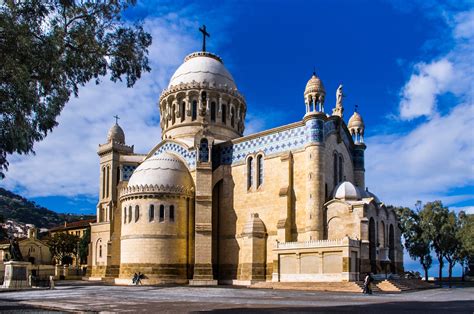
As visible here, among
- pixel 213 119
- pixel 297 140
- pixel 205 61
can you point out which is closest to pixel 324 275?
pixel 297 140

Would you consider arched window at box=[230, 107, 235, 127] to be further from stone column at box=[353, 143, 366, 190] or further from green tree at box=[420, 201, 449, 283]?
green tree at box=[420, 201, 449, 283]

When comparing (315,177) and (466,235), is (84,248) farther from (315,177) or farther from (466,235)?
(466,235)

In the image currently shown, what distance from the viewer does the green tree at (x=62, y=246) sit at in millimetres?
75000

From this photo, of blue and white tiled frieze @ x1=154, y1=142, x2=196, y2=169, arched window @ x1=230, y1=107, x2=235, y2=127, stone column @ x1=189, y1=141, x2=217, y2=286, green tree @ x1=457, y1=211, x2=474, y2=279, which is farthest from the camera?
arched window @ x1=230, y1=107, x2=235, y2=127

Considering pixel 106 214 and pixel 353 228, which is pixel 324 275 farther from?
pixel 106 214

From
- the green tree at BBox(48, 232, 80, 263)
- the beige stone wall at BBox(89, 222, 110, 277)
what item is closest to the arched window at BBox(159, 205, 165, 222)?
the beige stone wall at BBox(89, 222, 110, 277)

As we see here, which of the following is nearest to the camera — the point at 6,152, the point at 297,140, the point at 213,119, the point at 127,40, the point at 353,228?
the point at 6,152

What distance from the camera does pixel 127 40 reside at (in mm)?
17844

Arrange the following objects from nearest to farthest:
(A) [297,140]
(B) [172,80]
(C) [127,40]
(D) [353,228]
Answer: (C) [127,40] → (D) [353,228] → (A) [297,140] → (B) [172,80]

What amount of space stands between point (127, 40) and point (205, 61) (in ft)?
118

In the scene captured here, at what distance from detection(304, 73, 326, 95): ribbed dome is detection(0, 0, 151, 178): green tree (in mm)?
23494

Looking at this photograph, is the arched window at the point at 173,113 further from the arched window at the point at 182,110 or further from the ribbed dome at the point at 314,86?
the ribbed dome at the point at 314,86

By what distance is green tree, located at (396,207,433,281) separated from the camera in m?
54.1

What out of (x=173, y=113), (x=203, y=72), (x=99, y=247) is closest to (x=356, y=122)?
(x=203, y=72)
